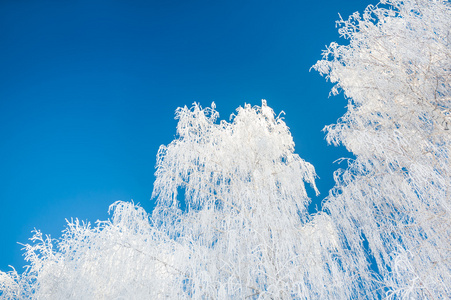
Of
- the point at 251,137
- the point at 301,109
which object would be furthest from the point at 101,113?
the point at 251,137

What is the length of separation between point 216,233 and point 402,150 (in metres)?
2.77

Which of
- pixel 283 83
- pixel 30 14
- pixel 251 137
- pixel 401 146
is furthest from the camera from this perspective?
pixel 30 14

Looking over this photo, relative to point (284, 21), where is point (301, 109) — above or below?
below

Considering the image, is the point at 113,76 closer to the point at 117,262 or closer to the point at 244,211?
the point at 117,262

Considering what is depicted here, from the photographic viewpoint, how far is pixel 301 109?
14.5m

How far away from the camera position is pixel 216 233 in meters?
4.00

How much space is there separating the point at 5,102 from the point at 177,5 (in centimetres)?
1581

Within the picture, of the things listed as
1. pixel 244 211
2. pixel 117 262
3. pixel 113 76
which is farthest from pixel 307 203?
pixel 113 76

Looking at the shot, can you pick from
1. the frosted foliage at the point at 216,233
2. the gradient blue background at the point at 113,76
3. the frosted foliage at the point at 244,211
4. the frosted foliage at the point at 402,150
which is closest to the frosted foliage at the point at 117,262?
the frosted foliage at the point at 216,233

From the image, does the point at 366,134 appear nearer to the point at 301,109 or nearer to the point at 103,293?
the point at 103,293

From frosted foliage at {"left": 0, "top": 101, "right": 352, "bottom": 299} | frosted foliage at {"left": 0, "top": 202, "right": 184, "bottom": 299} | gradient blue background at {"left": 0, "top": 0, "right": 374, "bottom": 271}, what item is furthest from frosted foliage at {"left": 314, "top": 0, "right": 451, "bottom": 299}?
gradient blue background at {"left": 0, "top": 0, "right": 374, "bottom": 271}

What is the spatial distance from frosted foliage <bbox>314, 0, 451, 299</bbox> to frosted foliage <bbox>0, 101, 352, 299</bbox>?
49 centimetres

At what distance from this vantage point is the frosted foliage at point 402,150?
3.01 meters

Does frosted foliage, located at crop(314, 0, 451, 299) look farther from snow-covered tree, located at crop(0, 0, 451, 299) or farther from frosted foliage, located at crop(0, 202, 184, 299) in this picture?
frosted foliage, located at crop(0, 202, 184, 299)
